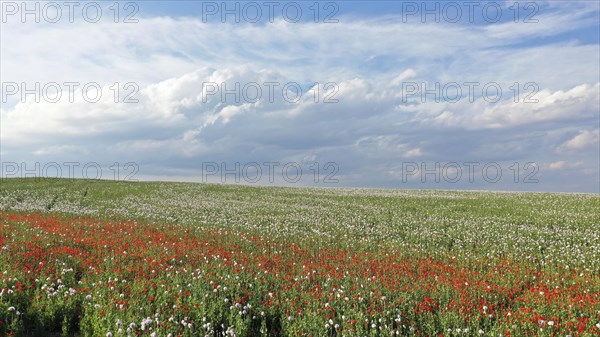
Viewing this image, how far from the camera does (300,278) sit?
11.7m

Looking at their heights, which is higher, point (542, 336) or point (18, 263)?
point (18, 263)

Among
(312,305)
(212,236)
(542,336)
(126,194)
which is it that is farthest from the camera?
(126,194)

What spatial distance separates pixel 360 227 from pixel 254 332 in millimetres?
16654

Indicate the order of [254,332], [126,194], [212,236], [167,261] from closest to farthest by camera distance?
[254,332] < [167,261] < [212,236] < [126,194]

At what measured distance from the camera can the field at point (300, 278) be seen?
341 inches

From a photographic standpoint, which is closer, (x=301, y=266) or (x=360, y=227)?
(x=301, y=266)

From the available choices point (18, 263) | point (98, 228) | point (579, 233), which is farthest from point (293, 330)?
point (579, 233)

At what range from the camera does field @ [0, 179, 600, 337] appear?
28.5 feet

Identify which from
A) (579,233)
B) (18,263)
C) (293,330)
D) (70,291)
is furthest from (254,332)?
(579,233)

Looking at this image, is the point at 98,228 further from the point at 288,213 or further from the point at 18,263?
the point at 288,213

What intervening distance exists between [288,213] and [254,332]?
22.1 metres

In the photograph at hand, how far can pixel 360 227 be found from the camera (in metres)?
24.8

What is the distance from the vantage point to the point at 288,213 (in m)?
30.9

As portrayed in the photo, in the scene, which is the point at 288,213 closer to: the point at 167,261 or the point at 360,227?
the point at 360,227
